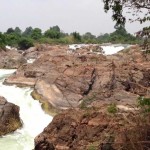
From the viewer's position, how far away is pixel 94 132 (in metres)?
13.1

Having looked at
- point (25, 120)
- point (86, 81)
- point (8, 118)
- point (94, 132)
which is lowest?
point (25, 120)

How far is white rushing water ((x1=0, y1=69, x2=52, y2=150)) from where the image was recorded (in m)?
19.2

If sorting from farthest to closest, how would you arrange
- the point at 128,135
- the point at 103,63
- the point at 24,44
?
the point at 24,44
the point at 103,63
the point at 128,135

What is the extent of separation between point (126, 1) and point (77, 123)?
4299mm

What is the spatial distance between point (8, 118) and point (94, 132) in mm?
8929

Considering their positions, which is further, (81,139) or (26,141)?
(26,141)

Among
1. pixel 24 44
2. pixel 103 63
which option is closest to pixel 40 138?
pixel 103 63

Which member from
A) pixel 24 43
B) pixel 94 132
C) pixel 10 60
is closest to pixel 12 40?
pixel 24 43

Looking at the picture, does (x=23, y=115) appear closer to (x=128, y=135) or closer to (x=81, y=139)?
(x=81, y=139)

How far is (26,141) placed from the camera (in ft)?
64.5

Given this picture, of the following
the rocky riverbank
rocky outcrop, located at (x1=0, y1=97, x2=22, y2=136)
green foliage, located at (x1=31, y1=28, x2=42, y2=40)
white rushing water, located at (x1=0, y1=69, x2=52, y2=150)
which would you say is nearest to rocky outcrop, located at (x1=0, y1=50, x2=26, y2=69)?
white rushing water, located at (x1=0, y1=69, x2=52, y2=150)

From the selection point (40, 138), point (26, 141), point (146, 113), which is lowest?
point (26, 141)

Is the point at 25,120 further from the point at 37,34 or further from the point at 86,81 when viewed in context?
the point at 37,34

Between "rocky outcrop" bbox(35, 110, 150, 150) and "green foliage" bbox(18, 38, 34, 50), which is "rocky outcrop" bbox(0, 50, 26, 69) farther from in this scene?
"rocky outcrop" bbox(35, 110, 150, 150)
